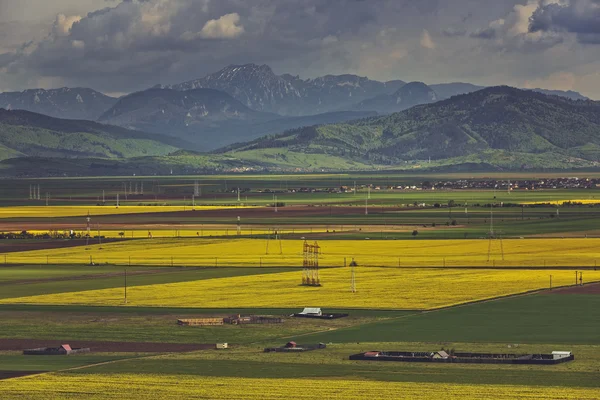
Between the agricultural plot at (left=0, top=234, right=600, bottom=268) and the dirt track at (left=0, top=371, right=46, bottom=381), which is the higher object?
the agricultural plot at (left=0, top=234, right=600, bottom=268)

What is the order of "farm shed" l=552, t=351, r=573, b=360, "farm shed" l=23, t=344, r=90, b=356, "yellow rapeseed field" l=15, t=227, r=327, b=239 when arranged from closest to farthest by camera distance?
"farm shed" l=552, t=351, r=573, b=360 < "farm shed" l=23, t=344, r=90, b=356 < "yellow rapeseed field" l=15, t=227, r=327, b=239

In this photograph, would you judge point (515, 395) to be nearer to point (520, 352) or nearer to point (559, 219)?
point (520, 352)

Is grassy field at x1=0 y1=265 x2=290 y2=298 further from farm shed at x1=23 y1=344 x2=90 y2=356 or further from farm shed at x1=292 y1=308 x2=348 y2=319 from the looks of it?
farm shed at x1=23 y1=344 x2=90 y2=356

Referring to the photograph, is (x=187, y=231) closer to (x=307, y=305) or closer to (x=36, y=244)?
(x=36, y=244)

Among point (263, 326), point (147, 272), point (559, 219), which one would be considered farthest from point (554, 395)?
point (559, 219)

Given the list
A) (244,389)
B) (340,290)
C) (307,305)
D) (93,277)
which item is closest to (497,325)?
(307,305)

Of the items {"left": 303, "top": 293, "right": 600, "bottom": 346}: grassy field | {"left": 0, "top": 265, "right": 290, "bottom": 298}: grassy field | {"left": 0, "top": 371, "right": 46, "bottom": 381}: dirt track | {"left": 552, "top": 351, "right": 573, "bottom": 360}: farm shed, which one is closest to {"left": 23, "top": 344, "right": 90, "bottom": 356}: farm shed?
{"left": 0, "top": 371, "right": 46, "bottom": 381}: dirt track

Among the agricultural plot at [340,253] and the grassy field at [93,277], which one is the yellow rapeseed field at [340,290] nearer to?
the grassy field at [93,277]

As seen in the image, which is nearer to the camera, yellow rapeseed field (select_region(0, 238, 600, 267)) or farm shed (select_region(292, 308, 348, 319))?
farm shed (select_region(292, 308, 348, 319))
